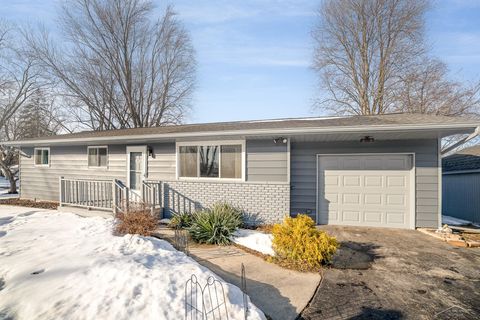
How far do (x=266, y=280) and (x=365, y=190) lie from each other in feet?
16.3

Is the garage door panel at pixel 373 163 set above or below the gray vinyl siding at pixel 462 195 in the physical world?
above

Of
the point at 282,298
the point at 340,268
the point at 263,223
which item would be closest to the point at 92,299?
the point at 282,298

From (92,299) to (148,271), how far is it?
0.79m

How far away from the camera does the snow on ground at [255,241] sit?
5.36 metres

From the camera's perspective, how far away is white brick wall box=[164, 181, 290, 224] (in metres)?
7.41

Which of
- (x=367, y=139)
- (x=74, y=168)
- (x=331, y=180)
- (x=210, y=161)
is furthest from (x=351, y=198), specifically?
(x=74, y=168)

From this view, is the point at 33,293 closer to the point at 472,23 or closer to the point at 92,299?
the point at 92,299

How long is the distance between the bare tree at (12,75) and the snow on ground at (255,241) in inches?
759

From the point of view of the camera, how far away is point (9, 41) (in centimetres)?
1820

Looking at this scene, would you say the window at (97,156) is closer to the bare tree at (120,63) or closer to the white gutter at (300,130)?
the white gutter at (300,130)

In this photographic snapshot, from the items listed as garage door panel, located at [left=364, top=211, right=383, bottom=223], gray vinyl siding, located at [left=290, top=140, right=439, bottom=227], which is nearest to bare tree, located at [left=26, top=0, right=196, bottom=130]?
gray vinyl siding, located at [left=290, top=140, right=439, bottom=227]

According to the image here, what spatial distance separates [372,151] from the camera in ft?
24.6

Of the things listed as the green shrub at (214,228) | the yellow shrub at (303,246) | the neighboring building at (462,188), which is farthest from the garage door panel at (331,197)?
the neighboring building at (462,188)

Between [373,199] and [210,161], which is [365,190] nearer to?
[373,199]
